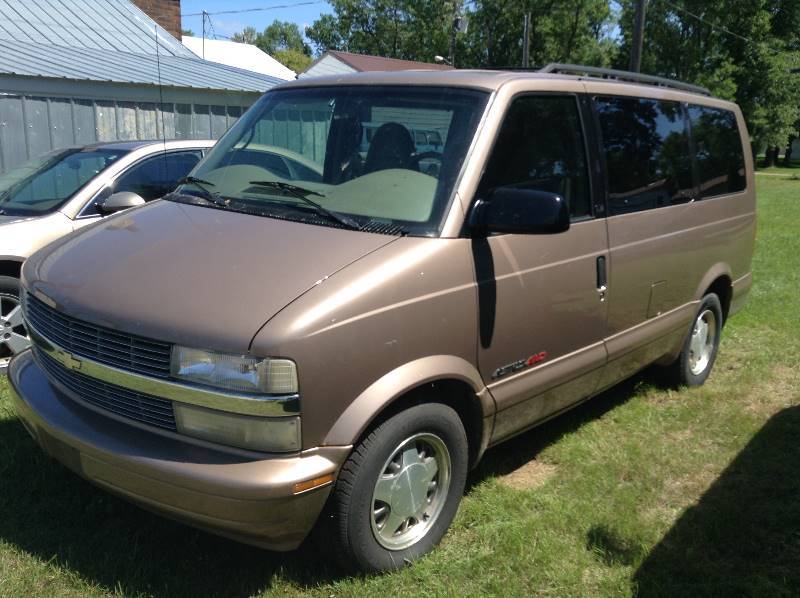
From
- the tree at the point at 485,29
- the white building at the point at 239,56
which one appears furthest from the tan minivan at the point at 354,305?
the tree at the point at 485,29

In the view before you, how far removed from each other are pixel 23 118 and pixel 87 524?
7851 millimetres

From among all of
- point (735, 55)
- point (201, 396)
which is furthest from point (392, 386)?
point (735, 55)

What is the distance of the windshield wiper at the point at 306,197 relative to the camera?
330 cm

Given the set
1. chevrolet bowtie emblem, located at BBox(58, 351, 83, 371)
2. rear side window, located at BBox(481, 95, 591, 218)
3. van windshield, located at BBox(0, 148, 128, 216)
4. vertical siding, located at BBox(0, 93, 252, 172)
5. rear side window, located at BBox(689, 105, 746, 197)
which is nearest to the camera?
chevrolet bowtie emblem, located at BBox(58, 351, 83, 371)

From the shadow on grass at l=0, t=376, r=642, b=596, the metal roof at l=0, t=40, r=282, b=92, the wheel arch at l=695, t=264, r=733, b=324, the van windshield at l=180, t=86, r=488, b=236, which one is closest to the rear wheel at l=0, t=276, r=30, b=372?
the shadow on grass at l=0, t=376, r=642, b=596

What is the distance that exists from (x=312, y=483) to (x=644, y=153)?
9.67 ft

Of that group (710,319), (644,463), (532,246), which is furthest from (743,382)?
(532,246)

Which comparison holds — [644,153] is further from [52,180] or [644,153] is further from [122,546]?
[52,180]

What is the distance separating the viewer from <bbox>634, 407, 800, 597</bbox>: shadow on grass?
334 cm

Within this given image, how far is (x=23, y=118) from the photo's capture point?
9.83 metres

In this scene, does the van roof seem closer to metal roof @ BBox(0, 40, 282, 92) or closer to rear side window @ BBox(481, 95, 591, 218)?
rear side window @ BBox(481, 95, 591, 218)

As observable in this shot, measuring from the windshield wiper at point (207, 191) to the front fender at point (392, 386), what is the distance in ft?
4.19

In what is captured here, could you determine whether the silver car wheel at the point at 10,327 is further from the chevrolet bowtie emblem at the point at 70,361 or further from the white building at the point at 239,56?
the white building at the point at 239,56

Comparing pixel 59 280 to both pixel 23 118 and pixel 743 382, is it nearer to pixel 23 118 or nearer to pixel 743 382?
pixel 743 382
